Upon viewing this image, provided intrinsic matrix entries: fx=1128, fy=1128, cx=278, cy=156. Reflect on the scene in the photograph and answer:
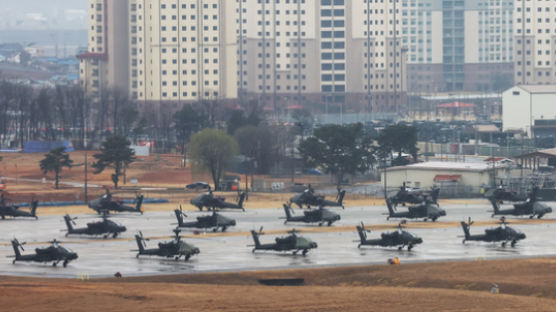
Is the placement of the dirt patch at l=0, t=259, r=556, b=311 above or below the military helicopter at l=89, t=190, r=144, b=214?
below

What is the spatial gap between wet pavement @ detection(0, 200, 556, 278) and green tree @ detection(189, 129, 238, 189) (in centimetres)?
4427

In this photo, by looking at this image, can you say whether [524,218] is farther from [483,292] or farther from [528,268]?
[483,292]

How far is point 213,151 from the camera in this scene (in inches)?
6073

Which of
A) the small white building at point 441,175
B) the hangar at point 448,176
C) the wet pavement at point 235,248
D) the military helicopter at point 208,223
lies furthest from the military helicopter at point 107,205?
the small white building at point 441,175

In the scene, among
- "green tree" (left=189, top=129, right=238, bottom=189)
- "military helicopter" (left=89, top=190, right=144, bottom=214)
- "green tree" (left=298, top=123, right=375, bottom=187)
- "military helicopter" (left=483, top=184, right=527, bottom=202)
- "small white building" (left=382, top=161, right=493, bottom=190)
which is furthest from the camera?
"green tree" (left=189, top=129, right=238, bottom=189)

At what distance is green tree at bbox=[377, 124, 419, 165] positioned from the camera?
529 feet

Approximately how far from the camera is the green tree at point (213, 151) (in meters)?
154

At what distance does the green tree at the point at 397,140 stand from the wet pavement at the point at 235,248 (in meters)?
51.9

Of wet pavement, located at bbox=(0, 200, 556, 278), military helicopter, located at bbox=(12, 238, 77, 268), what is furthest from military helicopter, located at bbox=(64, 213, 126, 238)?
military helicopter, located at bbox=(12, 238, 77, 268)

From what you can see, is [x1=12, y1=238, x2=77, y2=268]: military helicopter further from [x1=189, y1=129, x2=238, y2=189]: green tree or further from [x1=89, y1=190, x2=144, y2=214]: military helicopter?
[x1=189, y1=129, x2=238, y2=189]: green tree

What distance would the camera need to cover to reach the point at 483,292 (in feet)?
212

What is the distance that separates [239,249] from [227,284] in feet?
53.0

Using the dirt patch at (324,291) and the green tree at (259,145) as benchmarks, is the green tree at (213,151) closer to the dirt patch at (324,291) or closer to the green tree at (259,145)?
the green tree at (259,145)

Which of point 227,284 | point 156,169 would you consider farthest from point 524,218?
point 156,169
